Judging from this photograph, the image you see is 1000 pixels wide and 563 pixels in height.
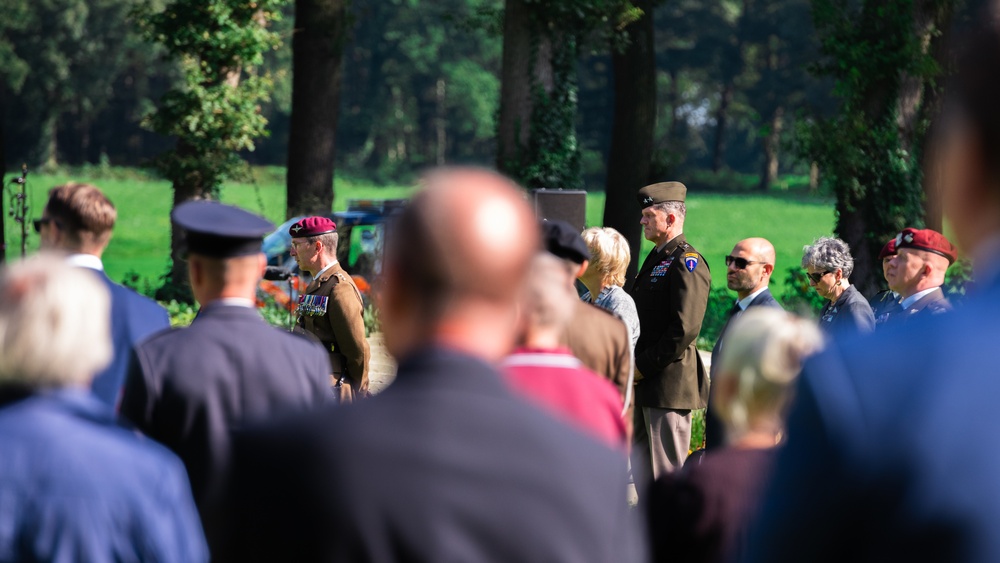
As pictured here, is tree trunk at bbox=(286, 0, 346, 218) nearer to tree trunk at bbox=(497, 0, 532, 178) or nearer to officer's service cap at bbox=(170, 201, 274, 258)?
tree trunk at bbox=(497, 0, 532, 178)

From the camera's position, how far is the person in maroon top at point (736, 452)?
288 cm

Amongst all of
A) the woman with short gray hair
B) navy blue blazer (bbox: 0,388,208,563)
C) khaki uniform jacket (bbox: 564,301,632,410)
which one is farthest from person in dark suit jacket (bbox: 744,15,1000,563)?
the woman with short gray hair

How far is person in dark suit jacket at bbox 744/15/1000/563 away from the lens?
136cm

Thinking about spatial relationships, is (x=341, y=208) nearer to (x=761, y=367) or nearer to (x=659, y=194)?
(x=659, y=194)

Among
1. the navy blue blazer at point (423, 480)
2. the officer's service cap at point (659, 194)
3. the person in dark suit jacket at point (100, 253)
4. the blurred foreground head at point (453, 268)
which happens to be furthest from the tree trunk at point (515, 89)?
the navy blue blazer at point (423, 480)

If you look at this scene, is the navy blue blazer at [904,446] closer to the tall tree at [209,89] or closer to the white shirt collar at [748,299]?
the white shirt collar at [748,299]

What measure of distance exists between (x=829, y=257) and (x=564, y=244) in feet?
10.6

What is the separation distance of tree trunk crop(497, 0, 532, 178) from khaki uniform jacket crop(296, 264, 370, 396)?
8471 millimetres

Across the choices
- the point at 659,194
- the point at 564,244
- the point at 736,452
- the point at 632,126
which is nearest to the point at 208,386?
the point at 564,244

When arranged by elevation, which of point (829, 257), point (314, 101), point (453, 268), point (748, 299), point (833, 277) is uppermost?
point (314, 101)

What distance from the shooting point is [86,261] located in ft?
13.9

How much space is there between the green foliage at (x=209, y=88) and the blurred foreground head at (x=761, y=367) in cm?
1352

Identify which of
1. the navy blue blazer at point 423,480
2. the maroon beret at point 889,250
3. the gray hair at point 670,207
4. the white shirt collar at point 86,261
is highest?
the gray hair at point 670,207

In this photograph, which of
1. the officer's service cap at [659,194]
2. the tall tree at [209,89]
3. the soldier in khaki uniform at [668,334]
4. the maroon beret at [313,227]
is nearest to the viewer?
the soldier in khaki uniform at [668,334]
